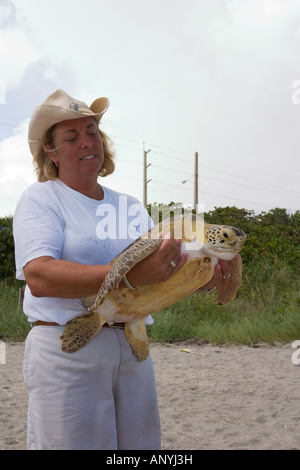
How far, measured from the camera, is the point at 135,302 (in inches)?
80.7

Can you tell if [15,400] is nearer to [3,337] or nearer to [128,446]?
[3,337]

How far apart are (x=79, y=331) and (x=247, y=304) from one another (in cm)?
812

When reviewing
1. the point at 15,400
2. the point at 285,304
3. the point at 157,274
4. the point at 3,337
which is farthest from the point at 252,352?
the point at 157,274

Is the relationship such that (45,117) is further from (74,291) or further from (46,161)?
(74,291)

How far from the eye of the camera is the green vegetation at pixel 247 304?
27.6 feet

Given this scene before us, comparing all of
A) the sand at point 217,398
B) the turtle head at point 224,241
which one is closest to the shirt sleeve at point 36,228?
the turtle head at point 224,241

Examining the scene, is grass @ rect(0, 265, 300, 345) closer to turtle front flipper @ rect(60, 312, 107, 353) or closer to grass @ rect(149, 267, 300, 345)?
grass @ rect(149, 267, 300, 345)

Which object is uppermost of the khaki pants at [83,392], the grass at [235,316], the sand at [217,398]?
the khaki pants at [83,392]

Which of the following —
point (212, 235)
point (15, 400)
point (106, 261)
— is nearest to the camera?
point (212, 235)

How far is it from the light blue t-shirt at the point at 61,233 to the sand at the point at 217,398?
2.95 m

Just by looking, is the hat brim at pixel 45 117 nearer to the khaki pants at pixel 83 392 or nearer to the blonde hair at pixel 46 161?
the blonde hair at pixel 46 161

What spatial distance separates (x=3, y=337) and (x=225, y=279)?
743cm

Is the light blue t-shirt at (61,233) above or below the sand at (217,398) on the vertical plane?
above

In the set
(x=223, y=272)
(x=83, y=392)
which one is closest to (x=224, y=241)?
(x=223, y=272)
